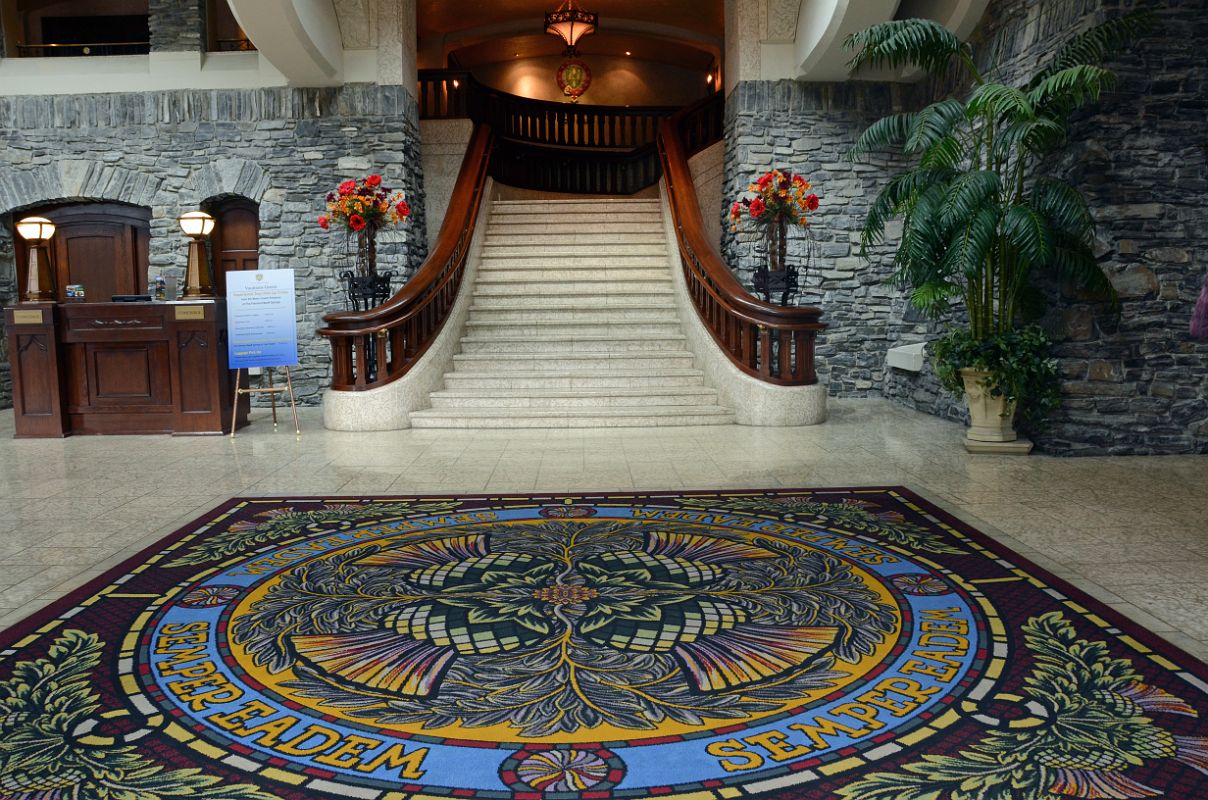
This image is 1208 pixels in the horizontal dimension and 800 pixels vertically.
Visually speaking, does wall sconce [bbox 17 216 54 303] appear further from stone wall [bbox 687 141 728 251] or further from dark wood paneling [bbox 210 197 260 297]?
stone wall [bbox 687 141 728 251]

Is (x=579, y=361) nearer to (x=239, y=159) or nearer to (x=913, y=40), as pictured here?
(x=913, y=40)

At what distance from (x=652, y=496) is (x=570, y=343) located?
384 cm

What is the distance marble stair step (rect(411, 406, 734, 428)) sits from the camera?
6746 mm

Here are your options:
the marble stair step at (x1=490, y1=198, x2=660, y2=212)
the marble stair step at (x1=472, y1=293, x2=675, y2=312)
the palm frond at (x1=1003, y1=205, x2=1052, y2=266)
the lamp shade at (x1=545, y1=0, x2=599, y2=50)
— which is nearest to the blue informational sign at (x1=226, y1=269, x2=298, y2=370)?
the marble stair step at (x1=472, y1=293, x2=675, y2=312)

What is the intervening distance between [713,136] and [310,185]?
183 inches

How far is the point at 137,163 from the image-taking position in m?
8.64

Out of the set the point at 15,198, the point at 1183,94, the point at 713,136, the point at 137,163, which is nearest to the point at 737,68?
the point at 713,136

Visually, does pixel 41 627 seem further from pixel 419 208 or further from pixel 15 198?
pixel 15 198

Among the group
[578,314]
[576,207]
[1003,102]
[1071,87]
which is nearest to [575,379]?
[578,314]

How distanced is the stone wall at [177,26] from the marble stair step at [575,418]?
4904 millimetres

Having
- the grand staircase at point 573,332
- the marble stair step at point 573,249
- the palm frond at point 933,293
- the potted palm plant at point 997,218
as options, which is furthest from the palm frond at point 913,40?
the marble stair step at point 573,249

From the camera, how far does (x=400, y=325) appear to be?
22.8ft

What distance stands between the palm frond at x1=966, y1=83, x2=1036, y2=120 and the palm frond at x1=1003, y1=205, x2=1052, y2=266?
1.79 ft

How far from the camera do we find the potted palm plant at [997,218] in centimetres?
500
